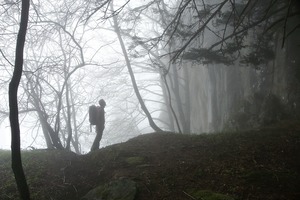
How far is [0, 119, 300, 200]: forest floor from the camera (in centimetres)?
576

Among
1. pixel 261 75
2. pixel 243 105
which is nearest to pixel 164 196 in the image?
pixel 261 75

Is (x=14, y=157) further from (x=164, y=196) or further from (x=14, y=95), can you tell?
(x=164, y=196)

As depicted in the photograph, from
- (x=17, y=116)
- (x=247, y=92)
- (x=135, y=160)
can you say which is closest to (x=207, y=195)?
(x=135, y=160)

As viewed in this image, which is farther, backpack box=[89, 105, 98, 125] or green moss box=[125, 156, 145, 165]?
backpack box=[89, 105, 98, 125]

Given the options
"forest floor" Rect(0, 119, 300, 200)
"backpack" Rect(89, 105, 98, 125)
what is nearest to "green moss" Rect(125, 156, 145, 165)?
"forest floor" Rect(0, 119, 300, 200)

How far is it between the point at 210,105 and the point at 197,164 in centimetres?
1208

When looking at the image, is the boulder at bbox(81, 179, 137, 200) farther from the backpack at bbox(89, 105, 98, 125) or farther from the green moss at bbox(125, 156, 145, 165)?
the backpack at bbox(89, 105, 98, 125)

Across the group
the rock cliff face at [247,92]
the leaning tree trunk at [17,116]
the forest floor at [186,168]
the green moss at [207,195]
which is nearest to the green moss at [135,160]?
the forest floor at [186,168]

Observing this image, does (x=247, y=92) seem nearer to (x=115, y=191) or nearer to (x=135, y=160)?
(x=135, y=160)

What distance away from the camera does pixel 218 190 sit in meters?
5.71

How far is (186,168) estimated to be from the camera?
22.0 feet

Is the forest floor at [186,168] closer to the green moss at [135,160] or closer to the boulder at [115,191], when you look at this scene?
the green moss at [135,160]

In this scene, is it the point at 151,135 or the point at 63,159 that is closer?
the point at 63,159

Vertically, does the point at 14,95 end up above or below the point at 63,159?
above
